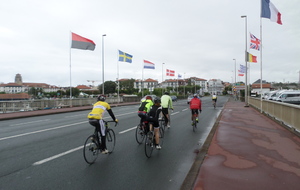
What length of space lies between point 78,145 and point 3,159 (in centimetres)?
207

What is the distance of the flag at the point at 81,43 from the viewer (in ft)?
72.1

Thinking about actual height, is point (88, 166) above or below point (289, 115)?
below

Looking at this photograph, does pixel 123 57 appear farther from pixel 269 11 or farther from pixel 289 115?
pixel 289 115

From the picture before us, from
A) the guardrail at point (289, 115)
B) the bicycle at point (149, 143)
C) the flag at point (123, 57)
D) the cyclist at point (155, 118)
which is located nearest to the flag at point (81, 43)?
the flag at point (123, 57)

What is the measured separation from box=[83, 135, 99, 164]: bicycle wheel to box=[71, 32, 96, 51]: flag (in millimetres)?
18512

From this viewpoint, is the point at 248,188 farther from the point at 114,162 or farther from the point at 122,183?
the point at 114,162

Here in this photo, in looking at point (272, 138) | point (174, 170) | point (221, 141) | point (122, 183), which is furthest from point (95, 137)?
point (272, 138)

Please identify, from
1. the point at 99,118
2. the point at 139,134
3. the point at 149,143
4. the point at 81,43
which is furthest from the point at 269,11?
the point at 81,43

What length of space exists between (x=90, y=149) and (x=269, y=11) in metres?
14.6

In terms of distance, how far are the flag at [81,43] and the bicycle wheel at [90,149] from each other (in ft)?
60.7

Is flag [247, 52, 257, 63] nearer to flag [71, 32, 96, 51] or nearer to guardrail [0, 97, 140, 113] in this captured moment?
flag [71, 32, 96, 51]

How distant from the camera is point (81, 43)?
2250cm

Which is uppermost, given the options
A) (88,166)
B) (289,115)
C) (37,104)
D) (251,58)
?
(251,58)

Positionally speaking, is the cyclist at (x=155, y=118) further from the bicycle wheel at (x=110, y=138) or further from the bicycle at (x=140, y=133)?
the bicycle wheel at (x=110, y=138)
